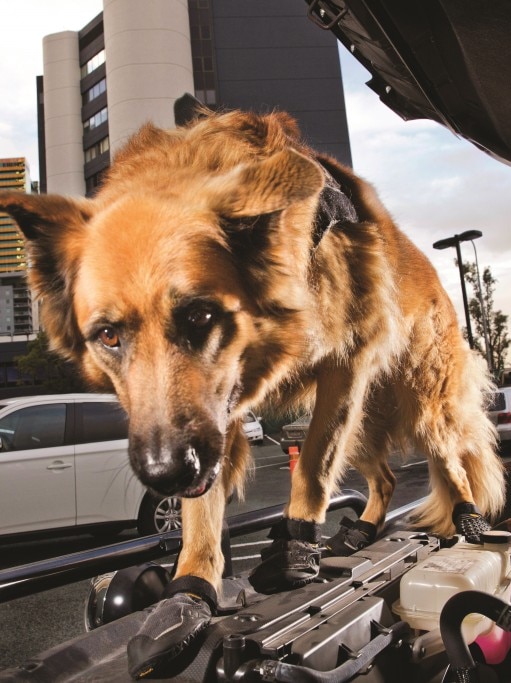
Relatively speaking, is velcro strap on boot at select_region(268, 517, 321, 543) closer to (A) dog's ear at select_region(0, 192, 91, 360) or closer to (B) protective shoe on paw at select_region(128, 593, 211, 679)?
(B) protective shoe on paw at select_region(128, 593, 211, 679)

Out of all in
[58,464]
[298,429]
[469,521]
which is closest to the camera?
[469,521]

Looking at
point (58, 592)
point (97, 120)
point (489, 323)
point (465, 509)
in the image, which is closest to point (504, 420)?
point (489, 323)

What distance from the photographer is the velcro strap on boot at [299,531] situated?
173 centimetres

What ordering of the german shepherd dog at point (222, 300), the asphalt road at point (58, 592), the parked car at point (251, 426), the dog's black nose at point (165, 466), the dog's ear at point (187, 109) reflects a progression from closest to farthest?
the dog's black nose at point (165, 466) < the german shepherd dog at point (222, 300) < the dog's ear at point (187, 109) < the parked car at point (251, 426) < the asphalt road at point (58, 592)

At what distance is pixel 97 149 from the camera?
1.83 m

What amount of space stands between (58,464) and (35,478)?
22cm

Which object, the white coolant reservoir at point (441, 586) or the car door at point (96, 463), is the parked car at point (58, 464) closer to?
the car door at point (96, 463)

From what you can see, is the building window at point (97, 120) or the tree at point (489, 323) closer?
the building window at point (97, 120)

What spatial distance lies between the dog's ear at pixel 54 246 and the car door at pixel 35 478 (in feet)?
13.0

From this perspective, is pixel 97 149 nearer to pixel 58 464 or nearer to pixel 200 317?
pixel 200 317

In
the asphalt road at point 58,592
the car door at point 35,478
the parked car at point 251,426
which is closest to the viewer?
the parked car at point 251,426

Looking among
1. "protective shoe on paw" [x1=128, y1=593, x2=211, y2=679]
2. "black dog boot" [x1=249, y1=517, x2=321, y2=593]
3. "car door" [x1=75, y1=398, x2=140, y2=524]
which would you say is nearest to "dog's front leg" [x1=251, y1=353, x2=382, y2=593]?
"black dog boot" [x1=249, y1=517, x2=321, y2=593]

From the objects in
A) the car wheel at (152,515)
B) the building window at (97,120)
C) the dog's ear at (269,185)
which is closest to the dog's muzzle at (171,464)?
the dog's ear at (269,185)

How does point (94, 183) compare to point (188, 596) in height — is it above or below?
above
